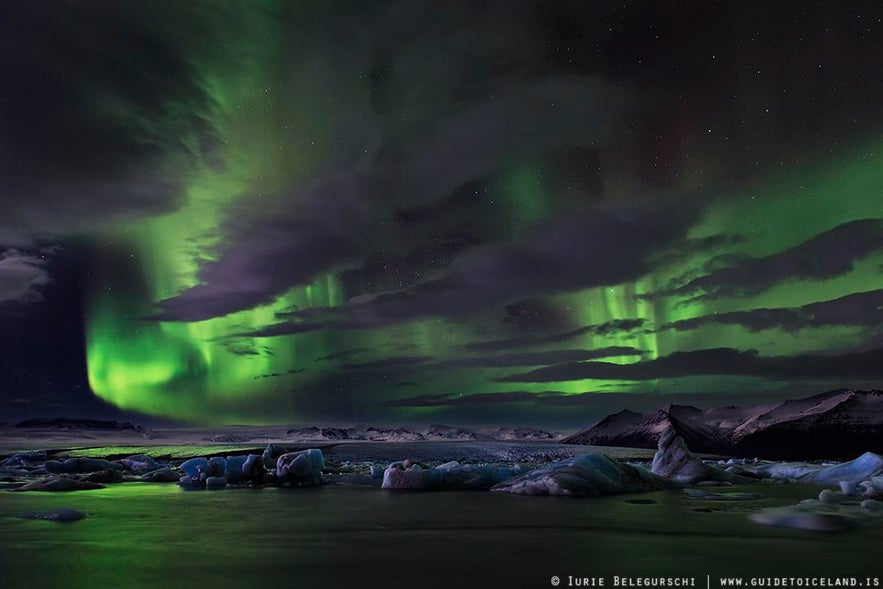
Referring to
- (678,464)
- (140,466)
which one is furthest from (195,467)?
(678,464)

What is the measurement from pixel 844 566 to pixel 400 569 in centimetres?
513

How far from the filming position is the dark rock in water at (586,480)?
49.8 feet

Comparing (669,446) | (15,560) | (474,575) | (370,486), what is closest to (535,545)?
(474,575)

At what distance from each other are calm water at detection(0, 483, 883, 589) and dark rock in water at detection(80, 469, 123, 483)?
939cm

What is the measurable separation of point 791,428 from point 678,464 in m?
35.1

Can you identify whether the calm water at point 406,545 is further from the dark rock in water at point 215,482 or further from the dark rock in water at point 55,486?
the dark rock in water at point 215,482

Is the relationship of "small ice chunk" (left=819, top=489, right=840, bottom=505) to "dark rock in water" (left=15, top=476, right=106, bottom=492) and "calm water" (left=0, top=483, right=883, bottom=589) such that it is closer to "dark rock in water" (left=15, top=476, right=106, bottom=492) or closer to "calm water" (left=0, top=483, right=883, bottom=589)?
"calm water" (left=0, top=483, right=883, bottom=589)

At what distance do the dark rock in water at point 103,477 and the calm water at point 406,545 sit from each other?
9.39 metres

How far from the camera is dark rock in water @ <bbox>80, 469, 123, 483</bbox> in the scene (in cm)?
2172

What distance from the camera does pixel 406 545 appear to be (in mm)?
7883

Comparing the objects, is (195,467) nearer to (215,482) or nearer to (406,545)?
(215,482)

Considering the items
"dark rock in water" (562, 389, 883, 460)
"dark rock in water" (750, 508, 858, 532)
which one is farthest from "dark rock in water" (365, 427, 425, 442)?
"dark rock in water" (750, 508, 858, 532)

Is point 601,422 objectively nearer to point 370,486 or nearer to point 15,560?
point 370,486

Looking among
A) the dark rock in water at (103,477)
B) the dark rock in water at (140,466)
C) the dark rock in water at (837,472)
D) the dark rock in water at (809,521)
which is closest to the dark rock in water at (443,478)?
the dark rock in water at (809,521)
